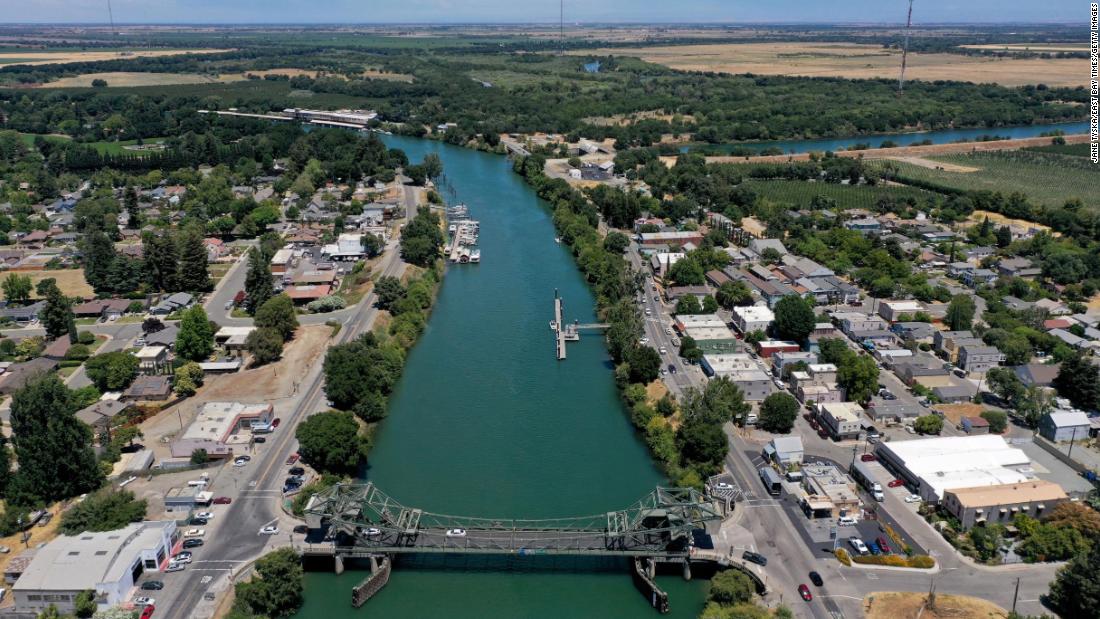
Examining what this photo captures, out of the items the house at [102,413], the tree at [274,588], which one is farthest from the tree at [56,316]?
the tree at [274,588]

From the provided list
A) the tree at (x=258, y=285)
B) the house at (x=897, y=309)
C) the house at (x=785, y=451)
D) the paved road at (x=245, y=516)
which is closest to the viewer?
the paved road at (x=245, y=516)

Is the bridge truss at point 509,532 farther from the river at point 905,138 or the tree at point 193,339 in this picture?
the river at point 905,138

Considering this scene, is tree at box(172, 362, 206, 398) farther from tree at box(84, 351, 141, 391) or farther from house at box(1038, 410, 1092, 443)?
house at box(1038, 410, 1092, 443)

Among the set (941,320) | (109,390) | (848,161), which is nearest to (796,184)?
(848,161)

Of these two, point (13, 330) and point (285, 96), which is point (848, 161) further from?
point (285, 96)

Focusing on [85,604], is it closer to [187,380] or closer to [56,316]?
[187,380]

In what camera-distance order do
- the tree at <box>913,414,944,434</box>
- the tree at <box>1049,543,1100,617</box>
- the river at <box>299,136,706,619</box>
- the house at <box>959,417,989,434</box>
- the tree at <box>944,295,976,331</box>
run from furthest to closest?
the tree at <box>944,295,976,331</box> < the house at <box>959,417,989,434</box> < the tree at <box>913,414,944,434</box> < the river at <box>299,136,706,619</box> < the tree at <box>1049,543,1100,617</box>

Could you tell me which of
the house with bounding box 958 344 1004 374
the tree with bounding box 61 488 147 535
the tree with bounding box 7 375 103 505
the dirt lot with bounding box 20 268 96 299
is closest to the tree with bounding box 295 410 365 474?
the tree with bounding box 61 488 147 535

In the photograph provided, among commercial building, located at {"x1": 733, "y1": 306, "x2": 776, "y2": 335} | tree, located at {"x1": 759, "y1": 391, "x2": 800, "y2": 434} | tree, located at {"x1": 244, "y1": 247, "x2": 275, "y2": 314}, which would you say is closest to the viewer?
tree, located at {"x1": 759, "y1": 391, "x2": 800, "y2": 434}
